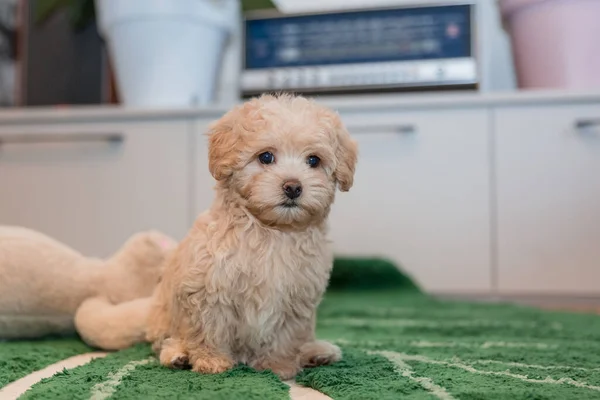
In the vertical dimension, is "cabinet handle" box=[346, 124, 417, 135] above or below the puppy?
above

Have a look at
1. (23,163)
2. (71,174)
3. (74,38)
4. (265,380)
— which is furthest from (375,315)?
(74,38)

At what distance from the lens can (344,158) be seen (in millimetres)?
1072

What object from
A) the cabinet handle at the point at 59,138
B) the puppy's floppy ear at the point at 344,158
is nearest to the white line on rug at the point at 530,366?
the puppy's floppy ear at the point at 344,158

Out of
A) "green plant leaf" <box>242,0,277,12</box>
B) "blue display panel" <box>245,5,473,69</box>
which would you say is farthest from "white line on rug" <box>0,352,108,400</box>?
"green plant leaf" <box>242,0,277,12</box>

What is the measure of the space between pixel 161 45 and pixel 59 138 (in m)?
0.45

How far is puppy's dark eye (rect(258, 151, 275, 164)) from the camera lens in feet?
3.35

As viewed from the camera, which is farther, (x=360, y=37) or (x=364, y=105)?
(x=360, y=37)

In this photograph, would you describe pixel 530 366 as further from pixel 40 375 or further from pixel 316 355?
pixel 40 375

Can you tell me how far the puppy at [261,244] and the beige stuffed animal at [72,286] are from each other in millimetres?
232

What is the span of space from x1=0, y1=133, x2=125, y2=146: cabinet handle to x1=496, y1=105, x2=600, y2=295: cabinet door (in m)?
1.20

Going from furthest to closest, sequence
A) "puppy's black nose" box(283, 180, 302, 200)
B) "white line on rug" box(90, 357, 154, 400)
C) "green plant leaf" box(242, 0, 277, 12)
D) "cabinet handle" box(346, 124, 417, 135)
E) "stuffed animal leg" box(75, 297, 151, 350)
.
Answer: "green plant leaf" box(242, 0, 277, 12) → "cabinet handle" box(346, 124, 417, 135) → "stuffed animal leg" box(75, 297, 151, 350) → "puppy's black nose" box(283, 180, 302, 200) → "white line on rug" box(90, 357, 154, 400)

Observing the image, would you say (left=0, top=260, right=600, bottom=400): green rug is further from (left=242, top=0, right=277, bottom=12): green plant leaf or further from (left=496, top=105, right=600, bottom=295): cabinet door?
(left=242, top=0, right=277, bottom=12): green plant leaf

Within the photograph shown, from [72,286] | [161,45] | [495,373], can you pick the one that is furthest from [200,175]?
[495,373]

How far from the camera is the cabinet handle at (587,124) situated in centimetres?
200
